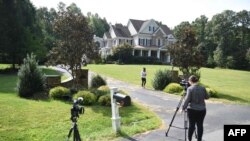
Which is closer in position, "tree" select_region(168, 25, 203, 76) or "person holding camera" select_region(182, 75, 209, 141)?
"person holding camera" select_region(182, 75, 209, 141)

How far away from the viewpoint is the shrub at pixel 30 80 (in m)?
17.1

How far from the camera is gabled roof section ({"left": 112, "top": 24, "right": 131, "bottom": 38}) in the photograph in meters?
76.4

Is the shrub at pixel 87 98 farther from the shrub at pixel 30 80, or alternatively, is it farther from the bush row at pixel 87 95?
the shrub at pixel 30 80

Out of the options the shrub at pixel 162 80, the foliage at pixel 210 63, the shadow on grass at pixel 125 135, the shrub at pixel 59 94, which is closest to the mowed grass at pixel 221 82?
the shrub at pixel 162 80

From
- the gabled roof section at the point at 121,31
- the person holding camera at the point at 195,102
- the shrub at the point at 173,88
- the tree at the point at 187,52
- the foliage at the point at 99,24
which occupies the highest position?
the foliage at the point at 99,24

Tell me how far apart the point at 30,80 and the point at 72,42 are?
10.7 ft

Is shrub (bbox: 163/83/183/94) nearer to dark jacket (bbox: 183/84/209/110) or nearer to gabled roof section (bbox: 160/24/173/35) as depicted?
dark jacket (bbox: 183/84/209/110)

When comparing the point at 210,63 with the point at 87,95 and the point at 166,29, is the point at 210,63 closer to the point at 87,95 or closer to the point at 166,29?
the point at 166,29

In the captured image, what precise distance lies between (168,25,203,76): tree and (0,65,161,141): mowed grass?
9.72 meters

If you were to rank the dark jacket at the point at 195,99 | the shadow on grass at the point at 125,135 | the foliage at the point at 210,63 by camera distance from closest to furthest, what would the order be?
the dark jacket at the point at 195,99 < the shadow on grass at the point at 125,135 < the foliage at the point at 210,63

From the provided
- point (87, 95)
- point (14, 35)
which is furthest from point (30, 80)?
point (14, 35)

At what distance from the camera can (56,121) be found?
12445 millimetres

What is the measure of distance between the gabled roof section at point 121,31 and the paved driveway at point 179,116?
5503 centimetres

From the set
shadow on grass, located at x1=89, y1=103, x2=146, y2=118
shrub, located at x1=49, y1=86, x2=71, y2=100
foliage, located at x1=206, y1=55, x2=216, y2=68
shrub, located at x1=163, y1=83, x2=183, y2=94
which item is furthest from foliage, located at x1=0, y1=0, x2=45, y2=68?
foliage, located at x1=206, y1=55, x2=216, y2=68
